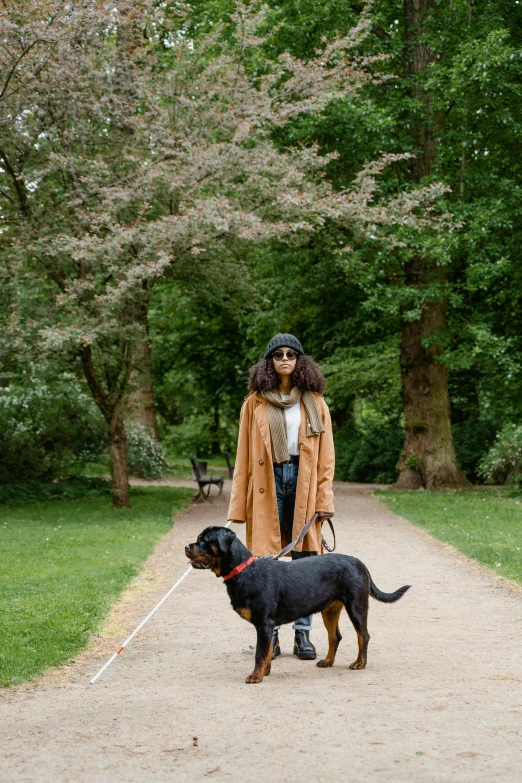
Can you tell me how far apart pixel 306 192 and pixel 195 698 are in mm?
11483

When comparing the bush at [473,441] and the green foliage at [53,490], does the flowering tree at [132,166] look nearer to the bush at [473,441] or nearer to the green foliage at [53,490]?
the green foliage at [53,490]

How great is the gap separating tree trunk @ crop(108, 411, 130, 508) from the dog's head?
11880mm

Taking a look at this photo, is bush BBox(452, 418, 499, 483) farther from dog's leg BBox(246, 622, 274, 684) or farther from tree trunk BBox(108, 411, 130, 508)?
dog's leg BBox(246, 622, 274, 684)

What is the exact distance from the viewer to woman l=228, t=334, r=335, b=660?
638cm

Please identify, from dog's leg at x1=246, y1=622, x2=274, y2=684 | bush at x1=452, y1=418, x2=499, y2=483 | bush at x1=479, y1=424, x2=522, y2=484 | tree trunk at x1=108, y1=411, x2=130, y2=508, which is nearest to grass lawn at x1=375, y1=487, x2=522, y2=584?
bush at x1=479, y1=424, x2=522, y2=484

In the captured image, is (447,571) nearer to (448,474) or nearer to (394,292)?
(394,292)

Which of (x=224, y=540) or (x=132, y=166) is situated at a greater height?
(x=132, y=166)

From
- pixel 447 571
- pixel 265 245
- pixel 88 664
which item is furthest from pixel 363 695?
pixel 265 245

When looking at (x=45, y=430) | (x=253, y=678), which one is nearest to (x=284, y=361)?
(x=253, y=678)

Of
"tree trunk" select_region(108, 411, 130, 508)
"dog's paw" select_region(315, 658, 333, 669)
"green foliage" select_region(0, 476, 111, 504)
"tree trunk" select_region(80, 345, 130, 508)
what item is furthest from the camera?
"green foliage" select_region(0, 476, 111, 504)

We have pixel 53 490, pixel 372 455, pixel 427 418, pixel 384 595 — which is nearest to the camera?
pixel 384 595

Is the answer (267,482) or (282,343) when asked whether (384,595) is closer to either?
(267,482)

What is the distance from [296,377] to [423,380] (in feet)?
48.6

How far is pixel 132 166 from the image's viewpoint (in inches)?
614
